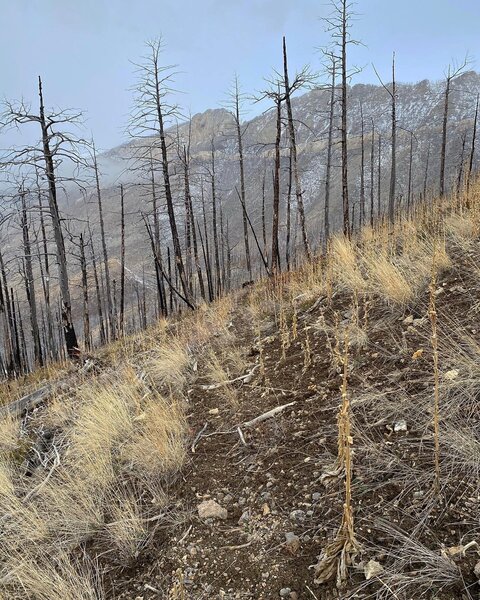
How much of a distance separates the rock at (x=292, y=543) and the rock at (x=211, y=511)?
52cm

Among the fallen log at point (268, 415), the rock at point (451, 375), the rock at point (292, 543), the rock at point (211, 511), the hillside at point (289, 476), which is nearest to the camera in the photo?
the hillside at point (289, 476)

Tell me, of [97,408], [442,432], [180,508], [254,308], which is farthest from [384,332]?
[254,308]

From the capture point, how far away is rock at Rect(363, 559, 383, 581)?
1.59 metres

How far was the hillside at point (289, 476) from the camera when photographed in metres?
1.74

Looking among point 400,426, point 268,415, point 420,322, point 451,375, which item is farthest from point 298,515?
point 420,322

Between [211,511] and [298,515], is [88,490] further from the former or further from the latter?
[298,515]

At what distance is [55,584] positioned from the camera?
2.09m

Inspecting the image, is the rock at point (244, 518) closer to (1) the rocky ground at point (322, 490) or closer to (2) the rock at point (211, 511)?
(1) the rocky ground at point (322, 490)

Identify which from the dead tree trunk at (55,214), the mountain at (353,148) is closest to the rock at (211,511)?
the dead tree trunk at (55,214)

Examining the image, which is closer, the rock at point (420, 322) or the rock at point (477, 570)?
the rock at point (477, 570)

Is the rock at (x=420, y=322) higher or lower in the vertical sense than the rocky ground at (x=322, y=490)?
higher

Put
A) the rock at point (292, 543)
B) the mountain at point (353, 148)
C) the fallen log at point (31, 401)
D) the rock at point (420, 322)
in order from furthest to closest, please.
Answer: the mountain at point (353, 148) < the fallen log at point (31, 401) < the rock at point (420, 322) < the rock at point (292, 543)

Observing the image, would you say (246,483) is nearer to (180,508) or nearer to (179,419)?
(180,508)

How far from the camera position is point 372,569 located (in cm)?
161
